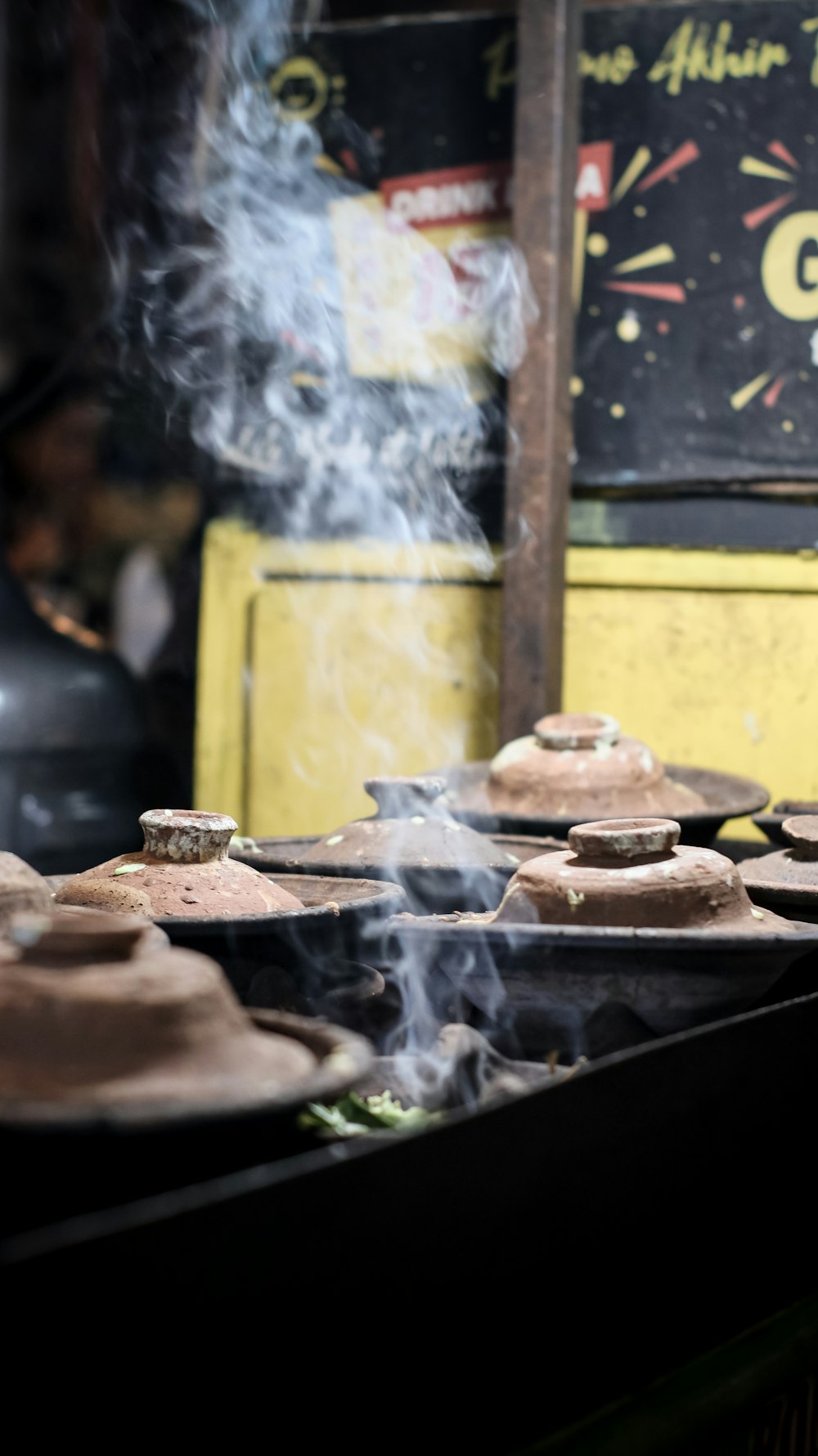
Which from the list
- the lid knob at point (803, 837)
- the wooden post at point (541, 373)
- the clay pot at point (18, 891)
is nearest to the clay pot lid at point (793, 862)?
the lid knob at point (803, 837)

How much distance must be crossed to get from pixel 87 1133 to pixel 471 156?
12.6 ft

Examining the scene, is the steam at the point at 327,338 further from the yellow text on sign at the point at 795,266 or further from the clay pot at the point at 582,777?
the clay pot at the point at 582,777

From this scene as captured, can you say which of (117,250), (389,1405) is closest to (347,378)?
(117,250)

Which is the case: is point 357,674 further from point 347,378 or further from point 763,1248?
point 763,1248

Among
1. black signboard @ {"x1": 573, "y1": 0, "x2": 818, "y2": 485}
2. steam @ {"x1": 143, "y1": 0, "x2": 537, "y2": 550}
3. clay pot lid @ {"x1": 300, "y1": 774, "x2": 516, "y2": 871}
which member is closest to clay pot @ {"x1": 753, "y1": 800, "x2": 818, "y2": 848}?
clay pot lid @ {"x1": 300, "y1": 774, "x2": 516, "y2": 871}

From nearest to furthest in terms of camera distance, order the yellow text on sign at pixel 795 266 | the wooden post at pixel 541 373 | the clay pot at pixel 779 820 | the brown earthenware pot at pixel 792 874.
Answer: the brown earthenware pot at pixel 792 874, the clay pot at pixel 779 820, the wooden post at pixel 541 373, the yellow text on sign at pixel 795 266

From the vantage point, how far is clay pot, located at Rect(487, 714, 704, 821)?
293 cm

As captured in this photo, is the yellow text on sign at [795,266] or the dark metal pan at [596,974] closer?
the dark metal pan at [596,974]

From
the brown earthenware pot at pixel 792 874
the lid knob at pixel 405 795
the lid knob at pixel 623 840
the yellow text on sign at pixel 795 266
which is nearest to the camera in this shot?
the lid knob at pixel 623 840

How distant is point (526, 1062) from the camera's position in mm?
1834

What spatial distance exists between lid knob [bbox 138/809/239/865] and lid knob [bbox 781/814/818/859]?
3.43ft

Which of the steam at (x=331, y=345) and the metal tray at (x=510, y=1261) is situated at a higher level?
the steam at (x=331, y=345)

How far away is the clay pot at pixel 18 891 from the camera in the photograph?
1530mm

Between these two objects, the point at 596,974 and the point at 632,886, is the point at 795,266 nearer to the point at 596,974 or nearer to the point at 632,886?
the point at 632,886
